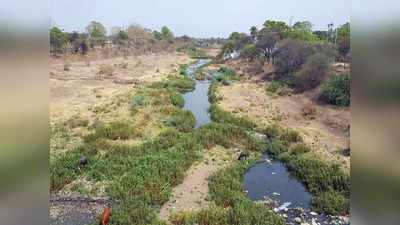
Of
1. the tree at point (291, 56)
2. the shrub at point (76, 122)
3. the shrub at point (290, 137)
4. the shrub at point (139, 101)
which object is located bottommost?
the shrub at point (290, 137)

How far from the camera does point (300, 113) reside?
48.5 feet

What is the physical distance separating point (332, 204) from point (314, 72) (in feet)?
46.7

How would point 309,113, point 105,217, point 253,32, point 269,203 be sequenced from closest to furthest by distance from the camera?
point 105,217, point 269,203, point 309,113, point 253,32

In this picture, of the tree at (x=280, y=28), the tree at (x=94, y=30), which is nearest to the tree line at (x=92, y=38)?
the tree at (x=94, y=30)

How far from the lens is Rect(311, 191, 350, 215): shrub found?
6500 mm

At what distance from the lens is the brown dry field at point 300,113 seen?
33.2 ft

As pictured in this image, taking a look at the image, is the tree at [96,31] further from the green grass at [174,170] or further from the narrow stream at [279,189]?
the narrow stream at [279,189]

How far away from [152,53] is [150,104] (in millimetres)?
40719

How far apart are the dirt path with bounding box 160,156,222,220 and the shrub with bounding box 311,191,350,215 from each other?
113 inches

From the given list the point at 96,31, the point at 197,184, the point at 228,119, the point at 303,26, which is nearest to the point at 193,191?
the point at 197,184

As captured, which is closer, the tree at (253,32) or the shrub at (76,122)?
the shrub at (76,122)

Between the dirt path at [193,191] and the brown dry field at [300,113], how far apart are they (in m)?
3.78

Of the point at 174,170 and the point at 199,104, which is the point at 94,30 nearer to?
the point at 199,104

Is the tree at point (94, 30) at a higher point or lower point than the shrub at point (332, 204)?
higher
